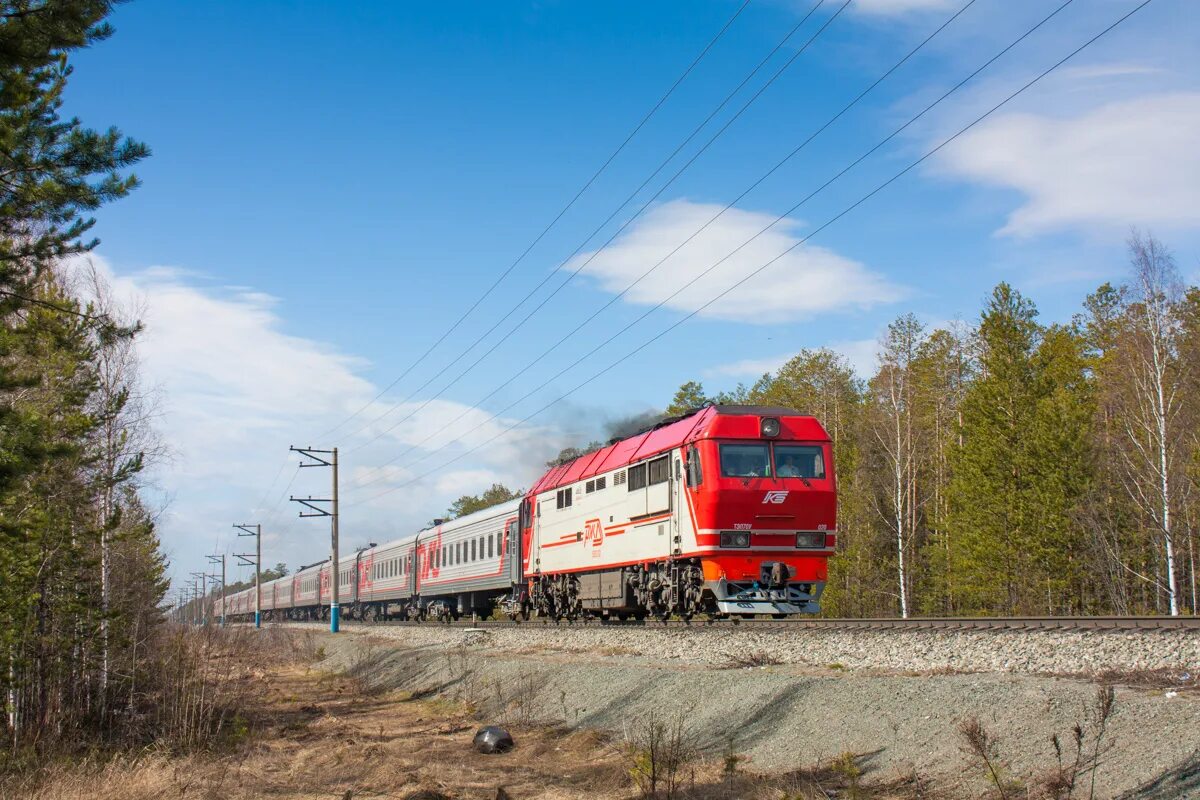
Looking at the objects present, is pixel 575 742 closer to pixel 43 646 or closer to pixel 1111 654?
pixel 1111 654

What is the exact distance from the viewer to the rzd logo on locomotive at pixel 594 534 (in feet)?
74.3

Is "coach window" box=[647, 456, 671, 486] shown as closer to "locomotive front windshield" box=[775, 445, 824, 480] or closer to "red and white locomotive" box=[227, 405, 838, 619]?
"red and white locomotive" box=[227, 405, 838, 619]

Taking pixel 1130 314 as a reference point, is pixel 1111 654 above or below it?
below

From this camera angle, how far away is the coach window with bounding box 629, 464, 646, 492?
20.6m

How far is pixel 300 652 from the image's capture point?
32062 millimetres

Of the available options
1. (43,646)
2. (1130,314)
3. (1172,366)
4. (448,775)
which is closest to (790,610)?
(448,775)

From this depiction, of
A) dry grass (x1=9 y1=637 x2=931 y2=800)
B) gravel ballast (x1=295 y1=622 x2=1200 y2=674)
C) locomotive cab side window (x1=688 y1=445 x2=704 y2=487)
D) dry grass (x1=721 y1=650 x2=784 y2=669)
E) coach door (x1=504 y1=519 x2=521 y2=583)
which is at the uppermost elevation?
locomotive cab side window (x1=688 y1=445 x2=704 y2=487)

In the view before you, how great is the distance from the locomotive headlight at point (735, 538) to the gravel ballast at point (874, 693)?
1482mm

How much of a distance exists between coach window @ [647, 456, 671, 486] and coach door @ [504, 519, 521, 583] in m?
10.2

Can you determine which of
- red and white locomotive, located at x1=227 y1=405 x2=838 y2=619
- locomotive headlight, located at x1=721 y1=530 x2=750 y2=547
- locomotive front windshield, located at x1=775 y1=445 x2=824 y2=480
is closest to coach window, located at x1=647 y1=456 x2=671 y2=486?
red and white locomotive, located at x1=227 y1=405 x2=838 y2=619

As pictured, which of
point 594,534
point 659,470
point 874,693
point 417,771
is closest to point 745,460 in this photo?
point 659,470

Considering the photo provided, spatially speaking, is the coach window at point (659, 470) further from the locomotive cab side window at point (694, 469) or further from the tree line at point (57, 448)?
the tree line at point (57, 448)

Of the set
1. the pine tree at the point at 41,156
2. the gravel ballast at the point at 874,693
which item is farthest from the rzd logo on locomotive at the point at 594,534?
the pine tree at the point at 41,156

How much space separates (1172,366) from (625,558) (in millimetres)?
21470
